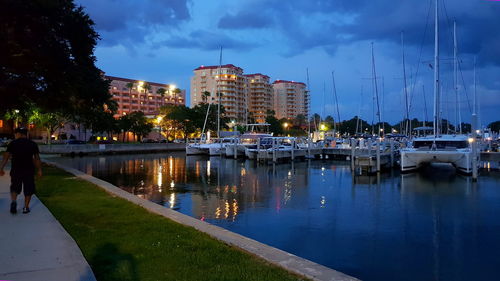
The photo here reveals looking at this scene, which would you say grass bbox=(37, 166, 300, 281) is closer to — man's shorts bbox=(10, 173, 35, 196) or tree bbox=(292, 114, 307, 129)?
man's shorts bbox=(10, 173, 35, 196)

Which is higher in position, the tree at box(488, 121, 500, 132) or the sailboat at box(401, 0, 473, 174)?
the tree at box(488, 121, 500, 132)

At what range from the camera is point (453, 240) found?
37.8ft

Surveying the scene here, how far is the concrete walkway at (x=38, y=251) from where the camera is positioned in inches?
223

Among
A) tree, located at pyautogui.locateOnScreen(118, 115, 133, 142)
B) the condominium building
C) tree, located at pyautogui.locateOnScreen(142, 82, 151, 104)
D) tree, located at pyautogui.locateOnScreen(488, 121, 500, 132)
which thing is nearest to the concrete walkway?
tree, located at pyautogui.locateOnScreen(118, 115, 133, 142)

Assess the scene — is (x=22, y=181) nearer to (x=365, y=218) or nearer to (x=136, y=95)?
(x=365, y=218)

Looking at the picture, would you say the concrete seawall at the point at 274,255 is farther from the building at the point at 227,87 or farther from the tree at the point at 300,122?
the tree at the point at 300,122

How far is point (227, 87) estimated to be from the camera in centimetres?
16375

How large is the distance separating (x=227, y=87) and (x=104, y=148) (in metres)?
106

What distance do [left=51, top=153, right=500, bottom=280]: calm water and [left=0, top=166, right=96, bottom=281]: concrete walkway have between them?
529cm

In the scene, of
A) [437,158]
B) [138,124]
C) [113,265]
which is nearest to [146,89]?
[138,124]

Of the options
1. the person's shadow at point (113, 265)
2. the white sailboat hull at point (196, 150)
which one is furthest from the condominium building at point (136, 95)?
the person's shadow at point (113, 265)

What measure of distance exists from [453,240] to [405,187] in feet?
41.6

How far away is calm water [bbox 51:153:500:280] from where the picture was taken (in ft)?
30.8

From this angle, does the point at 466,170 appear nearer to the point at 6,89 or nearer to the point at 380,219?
the point at 380,219
